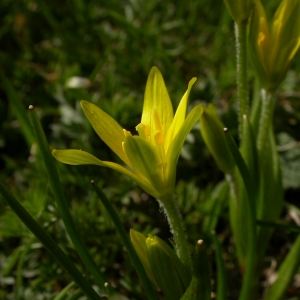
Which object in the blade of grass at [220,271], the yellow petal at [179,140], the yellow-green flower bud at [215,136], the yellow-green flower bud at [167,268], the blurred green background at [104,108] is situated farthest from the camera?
the blurred green background at [104,108]

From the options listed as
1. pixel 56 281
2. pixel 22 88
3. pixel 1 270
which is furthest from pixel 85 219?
pixel 22 88

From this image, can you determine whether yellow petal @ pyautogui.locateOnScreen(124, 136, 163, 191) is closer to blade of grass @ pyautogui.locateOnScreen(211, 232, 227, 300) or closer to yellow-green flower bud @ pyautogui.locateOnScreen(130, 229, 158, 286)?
yellow-green flower bud @ pyautogui.locateOnScreen(130, 229, 158, 286)

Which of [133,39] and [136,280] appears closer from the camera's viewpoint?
[136,280]

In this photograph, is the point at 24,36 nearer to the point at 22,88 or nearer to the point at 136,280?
the point at 22,88

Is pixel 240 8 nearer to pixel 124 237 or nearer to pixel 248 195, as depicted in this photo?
pixel 248 195

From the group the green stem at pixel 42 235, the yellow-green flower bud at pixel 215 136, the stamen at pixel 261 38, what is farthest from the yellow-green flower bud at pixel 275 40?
the green stem at pixel 42 235

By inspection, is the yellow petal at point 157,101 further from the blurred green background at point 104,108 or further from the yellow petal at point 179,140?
the blurred green background at point 104,108
